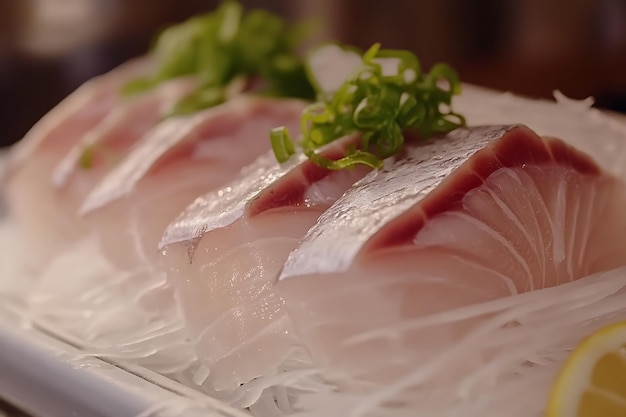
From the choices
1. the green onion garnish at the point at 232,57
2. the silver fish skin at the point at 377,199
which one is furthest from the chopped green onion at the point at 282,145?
the green onion garnish at the point at 232,57

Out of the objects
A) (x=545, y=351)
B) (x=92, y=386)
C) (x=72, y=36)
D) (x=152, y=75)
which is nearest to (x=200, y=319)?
(x=92, y=386)

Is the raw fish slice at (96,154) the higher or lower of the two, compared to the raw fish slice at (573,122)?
higher

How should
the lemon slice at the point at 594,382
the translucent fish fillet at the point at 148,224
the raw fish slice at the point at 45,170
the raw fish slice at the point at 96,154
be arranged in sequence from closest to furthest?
the lemon slice at the point at 594,382, the translucent fish fillet at the point at 148,224, the raw fish slice at the point at 96,154, the raw fish slice at the point at 45,170

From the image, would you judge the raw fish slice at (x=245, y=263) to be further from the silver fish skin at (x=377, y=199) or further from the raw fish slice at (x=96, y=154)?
the raw fish slice at (x=96, y=154)

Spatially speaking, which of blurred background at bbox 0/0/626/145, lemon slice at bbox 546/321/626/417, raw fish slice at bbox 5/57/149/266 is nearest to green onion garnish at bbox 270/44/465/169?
lemon slice at bbox 546/321/626/417

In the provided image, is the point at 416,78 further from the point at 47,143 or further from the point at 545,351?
the point at 47,143

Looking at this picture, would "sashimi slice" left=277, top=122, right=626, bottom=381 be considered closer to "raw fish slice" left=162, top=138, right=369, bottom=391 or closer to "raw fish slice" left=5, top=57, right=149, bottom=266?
"raw fish slice" left=162, top=138, right=369, bottom=391
